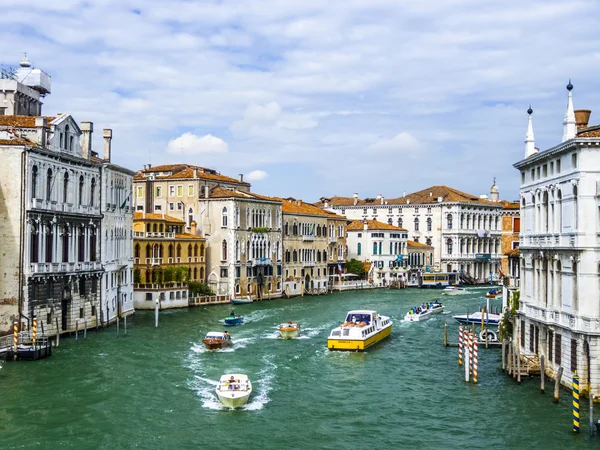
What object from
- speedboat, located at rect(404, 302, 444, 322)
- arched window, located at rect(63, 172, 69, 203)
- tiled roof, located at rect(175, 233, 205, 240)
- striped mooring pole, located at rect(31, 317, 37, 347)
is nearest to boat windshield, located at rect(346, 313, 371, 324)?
speedboat, located at rect(404, 302, 444, 322)

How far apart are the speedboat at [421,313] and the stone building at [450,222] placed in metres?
33.3

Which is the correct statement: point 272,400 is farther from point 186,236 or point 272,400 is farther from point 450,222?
point 450,222

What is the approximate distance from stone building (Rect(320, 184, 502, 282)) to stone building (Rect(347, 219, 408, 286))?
6890 mm

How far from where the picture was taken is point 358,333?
3123cm

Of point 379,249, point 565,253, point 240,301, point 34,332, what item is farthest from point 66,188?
point 379,249

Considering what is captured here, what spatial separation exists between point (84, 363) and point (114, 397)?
479 cm

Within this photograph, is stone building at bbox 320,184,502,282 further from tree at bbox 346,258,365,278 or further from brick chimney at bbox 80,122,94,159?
brick chimney at bbox 80,122,94,159

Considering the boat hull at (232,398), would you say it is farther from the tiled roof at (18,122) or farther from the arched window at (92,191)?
the arched window at (92,191)

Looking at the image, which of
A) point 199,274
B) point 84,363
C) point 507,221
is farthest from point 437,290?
point 84,363

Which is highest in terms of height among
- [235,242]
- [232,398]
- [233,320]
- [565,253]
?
[235,242]

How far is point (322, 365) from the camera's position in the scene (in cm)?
2819

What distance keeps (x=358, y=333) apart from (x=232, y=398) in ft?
36.8

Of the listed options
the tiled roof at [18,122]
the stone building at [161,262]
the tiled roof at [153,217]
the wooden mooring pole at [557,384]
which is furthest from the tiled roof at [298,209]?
the wooden mooring pole at [557,384]

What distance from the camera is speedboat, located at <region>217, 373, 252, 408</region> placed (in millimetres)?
20891
